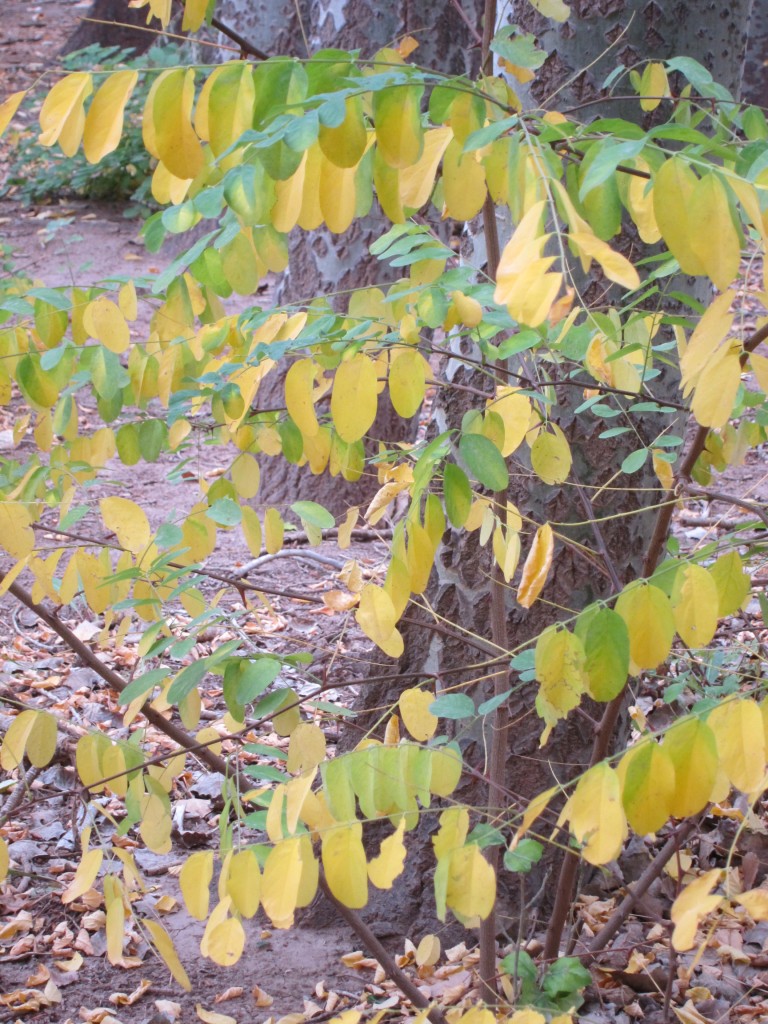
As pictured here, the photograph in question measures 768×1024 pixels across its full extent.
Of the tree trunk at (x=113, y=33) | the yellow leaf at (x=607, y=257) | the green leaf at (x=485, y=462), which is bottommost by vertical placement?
the green leaf at (x=485, y=462)

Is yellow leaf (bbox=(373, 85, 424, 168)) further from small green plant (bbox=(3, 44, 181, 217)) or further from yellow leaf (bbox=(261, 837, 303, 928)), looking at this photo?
small green plant (bbox=(3, 44, 181, 217))

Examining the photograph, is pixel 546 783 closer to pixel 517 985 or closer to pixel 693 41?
pixel 517 985

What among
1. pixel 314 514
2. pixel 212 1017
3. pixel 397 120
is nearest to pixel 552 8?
pixel 397 120

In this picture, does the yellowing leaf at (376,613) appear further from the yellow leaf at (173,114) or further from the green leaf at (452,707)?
the yellow leaf at (173,114)

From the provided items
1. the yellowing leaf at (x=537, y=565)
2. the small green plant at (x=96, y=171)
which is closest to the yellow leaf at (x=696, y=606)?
the yellowing leaf at (x=537, y=565)

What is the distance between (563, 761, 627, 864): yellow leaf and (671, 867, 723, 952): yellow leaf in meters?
0.06

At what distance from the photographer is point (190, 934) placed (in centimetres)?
193

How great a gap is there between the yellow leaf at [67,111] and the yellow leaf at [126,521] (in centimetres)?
47

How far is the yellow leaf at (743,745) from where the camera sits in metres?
0.79

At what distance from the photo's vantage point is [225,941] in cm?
95

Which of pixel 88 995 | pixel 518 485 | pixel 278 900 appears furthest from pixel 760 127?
pixel 88 995

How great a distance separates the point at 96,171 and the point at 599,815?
7799mm

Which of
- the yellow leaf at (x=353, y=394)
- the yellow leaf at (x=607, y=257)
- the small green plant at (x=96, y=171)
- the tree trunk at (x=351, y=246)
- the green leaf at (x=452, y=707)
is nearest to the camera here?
the yellow leaf at (x=607, y=257)

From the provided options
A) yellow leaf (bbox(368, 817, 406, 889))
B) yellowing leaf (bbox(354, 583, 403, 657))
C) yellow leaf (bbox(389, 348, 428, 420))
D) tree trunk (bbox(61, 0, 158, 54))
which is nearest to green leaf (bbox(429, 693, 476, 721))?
yellowing leaf (bbox(354, 583, 403, 657))
